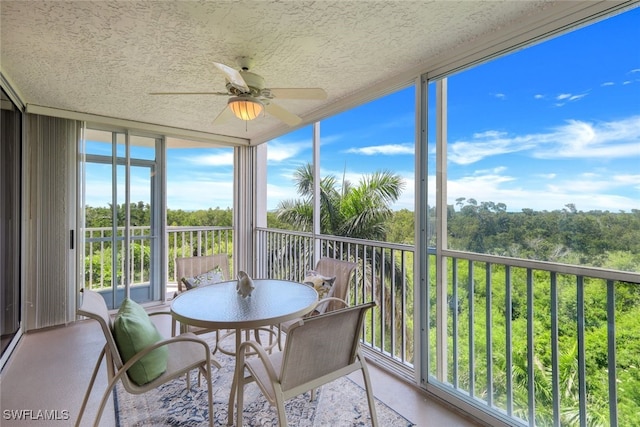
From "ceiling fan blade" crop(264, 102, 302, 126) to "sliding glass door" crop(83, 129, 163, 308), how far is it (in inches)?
102

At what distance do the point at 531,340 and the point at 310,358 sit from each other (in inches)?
53.8

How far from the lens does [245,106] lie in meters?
1.96

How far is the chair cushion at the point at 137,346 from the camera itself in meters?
1.50

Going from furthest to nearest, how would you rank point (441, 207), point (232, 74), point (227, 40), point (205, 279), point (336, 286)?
Result: point (205, 279)
point (336, 286)
point (441, 207)
point (227, 40)
point (232, 74)

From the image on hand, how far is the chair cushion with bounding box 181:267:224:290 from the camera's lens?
2561 mm

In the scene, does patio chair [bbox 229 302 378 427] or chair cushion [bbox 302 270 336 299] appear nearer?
patio chair [bbox 229 302 378 427]

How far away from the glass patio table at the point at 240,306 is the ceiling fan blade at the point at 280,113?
1279mm

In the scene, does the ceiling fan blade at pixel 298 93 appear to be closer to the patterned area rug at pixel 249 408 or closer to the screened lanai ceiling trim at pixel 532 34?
the screened lanai ceiling trim at pixel 532 34

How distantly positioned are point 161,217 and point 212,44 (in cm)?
282

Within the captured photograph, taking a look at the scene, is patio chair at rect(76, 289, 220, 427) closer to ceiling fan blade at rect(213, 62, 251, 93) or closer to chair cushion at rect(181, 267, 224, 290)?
chair cushion at rect(181, 267, 224, 290)

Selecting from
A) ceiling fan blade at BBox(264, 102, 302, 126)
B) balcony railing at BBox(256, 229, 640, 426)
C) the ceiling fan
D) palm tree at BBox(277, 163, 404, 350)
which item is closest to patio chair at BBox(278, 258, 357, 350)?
balcony railing at BBox(256, 229, 640, 426)

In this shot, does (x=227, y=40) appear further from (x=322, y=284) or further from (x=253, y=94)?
(x=322, y=284)

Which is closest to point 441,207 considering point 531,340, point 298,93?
point 531,340

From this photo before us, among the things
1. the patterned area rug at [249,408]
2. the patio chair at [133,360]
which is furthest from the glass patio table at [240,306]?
the patterned area rug at [249,408]
